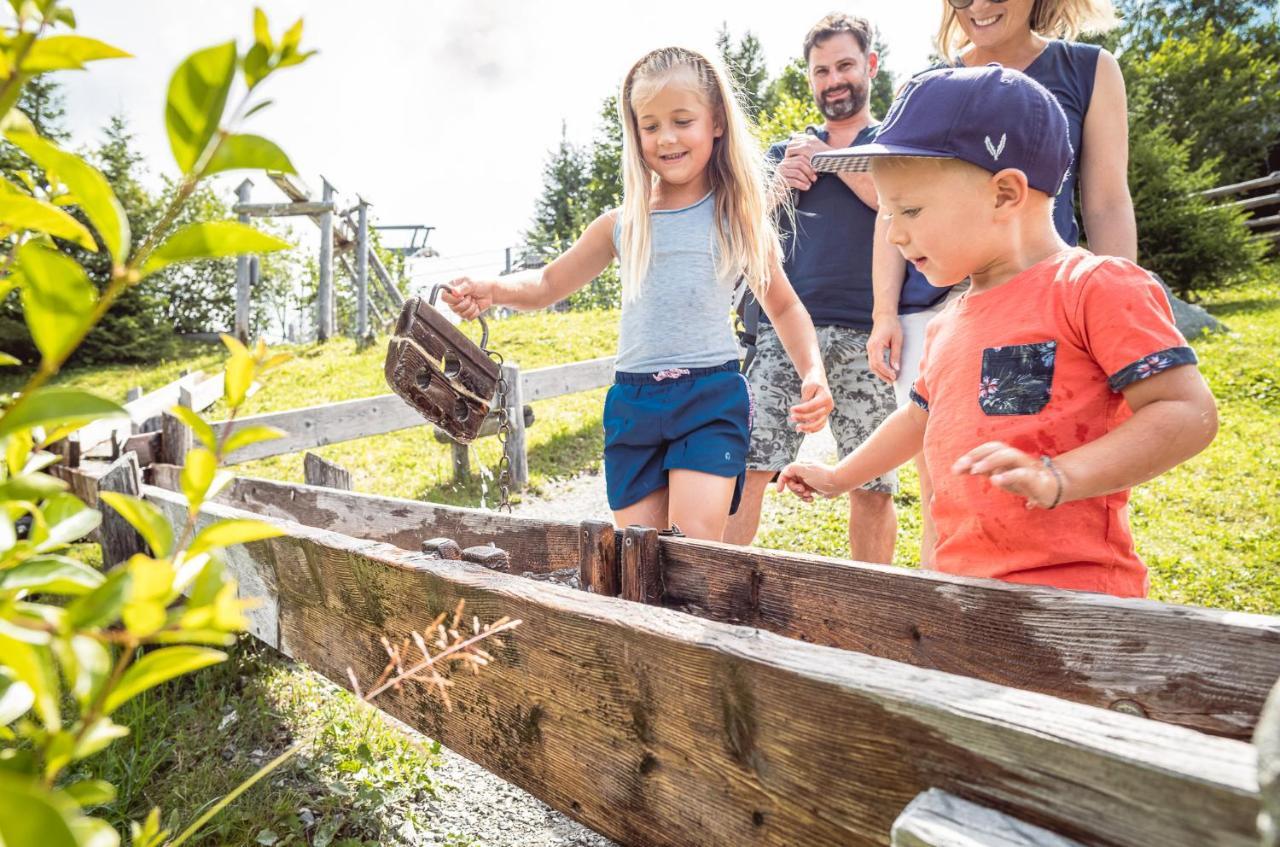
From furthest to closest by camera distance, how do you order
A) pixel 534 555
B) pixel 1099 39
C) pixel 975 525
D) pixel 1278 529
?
pixel 1099 39
pixel 1278 529
pixel 534 555
pixel 975 525

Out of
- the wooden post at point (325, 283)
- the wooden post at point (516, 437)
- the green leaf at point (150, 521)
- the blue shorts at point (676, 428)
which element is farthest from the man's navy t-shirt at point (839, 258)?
the wooden post at point (325, 283)

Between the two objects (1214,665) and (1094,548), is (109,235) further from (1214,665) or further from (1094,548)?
(1094,548)

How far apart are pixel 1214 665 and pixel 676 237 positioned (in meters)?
2.27

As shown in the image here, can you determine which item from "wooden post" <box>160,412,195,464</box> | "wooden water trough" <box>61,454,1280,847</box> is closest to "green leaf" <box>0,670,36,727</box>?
"wooden water trough" <box>61,454,1280,847</box>

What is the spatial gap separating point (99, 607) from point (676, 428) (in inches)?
99.7

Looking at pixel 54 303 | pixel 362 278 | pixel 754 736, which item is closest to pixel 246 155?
pixel 54 303

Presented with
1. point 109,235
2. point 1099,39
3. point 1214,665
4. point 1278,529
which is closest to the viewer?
point 109,235

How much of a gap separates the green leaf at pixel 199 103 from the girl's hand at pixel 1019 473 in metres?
1.24

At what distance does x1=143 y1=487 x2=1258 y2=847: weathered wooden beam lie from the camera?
752 millimetres

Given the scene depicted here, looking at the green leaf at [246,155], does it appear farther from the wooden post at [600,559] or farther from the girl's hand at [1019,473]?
the wooden post at [600,559]

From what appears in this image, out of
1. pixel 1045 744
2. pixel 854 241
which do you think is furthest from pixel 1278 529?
pixel 1045 744

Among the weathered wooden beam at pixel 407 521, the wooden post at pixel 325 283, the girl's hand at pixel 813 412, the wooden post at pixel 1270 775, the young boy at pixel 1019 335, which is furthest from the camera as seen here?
the wooden post at pixel 325 283

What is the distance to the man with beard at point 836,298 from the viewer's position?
348 centimetres

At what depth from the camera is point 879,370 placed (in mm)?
3008
